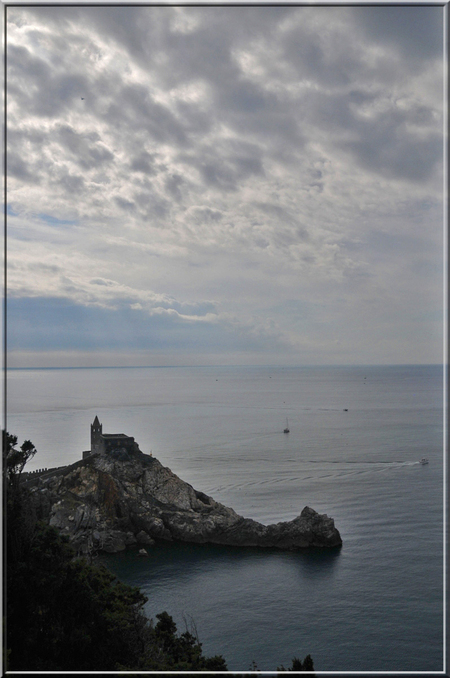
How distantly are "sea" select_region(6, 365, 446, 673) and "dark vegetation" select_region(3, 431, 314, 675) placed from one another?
17.5ft

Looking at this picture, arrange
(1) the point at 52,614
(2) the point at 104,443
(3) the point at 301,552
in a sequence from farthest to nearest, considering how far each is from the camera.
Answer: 1. (2) the point at 104,443
2. (3) the point at 301,552
3. (1) the point at 52,614

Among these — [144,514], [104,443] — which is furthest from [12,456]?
[104,443]

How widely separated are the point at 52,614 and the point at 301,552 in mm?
17630

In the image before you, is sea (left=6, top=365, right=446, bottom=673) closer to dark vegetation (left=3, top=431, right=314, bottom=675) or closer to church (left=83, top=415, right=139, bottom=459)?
church (left=83, top=415, right=139, bottom=459)

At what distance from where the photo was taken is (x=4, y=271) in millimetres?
6750

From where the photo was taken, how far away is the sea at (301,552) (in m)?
14.3

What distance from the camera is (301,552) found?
2225 cm

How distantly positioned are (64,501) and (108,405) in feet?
133

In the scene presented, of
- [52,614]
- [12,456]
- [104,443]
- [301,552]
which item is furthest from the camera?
[104,443]

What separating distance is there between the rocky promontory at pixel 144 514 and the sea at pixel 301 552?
78cm

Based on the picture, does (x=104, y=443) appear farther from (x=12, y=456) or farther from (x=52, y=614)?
(x=52, y=614)

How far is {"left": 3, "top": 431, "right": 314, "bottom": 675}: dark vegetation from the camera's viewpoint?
660cm

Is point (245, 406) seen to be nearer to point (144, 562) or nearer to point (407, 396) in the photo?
point (407, 396)

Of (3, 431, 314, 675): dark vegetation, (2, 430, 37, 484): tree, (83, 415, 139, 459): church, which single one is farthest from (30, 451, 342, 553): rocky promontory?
(2, 430, 37, 484): tree
